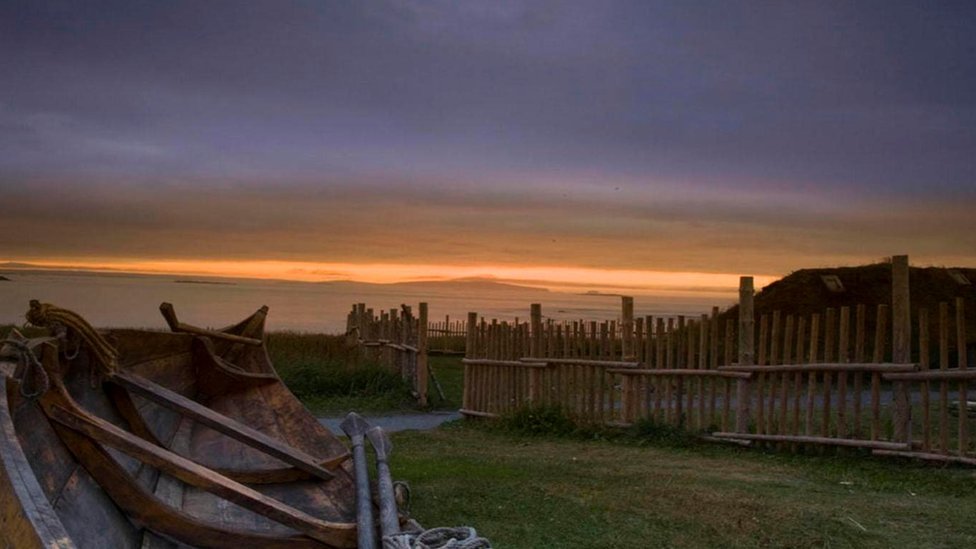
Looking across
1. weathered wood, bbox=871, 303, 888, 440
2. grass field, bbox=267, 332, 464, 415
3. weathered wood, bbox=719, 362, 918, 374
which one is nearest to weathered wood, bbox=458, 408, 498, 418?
grass field, bbox=267, 332, 464, 415

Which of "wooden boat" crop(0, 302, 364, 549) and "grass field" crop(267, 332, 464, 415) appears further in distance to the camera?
"grass field" crop(267, 332, 464, 415)

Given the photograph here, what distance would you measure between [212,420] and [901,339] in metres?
6.54

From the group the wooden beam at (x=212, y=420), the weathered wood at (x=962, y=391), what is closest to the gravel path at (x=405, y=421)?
the weathered wood at (x=962, y=391)

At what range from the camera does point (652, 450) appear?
400 inches

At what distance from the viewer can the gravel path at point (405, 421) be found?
42.3 feet

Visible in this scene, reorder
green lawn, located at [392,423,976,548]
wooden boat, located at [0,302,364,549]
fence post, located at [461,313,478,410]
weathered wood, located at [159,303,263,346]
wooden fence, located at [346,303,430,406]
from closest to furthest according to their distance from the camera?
wooden boat, located at [0,302,364,549]
green lawn, located at [392,423,976,548]
weathered wood, located at [159,303,263,346]
fence post, located at [461,313,478,410]
wooden fence, located at [346,303,430,406]

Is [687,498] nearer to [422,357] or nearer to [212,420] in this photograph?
[212,420]

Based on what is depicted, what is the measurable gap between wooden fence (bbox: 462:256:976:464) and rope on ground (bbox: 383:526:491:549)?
5.96 metres

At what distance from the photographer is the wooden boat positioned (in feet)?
11.3

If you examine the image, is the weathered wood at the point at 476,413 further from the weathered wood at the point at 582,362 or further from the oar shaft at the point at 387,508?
the oar shaft at the point at 387,508

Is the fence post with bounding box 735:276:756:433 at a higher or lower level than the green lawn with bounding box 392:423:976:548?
higher

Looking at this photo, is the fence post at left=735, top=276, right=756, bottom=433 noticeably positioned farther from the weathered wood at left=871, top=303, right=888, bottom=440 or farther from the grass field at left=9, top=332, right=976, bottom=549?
the weathered wood at left=871, top=303, right=888, bottom=440

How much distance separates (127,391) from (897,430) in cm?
690

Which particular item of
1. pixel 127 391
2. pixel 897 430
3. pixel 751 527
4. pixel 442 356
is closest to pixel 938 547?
pixel 751 527
